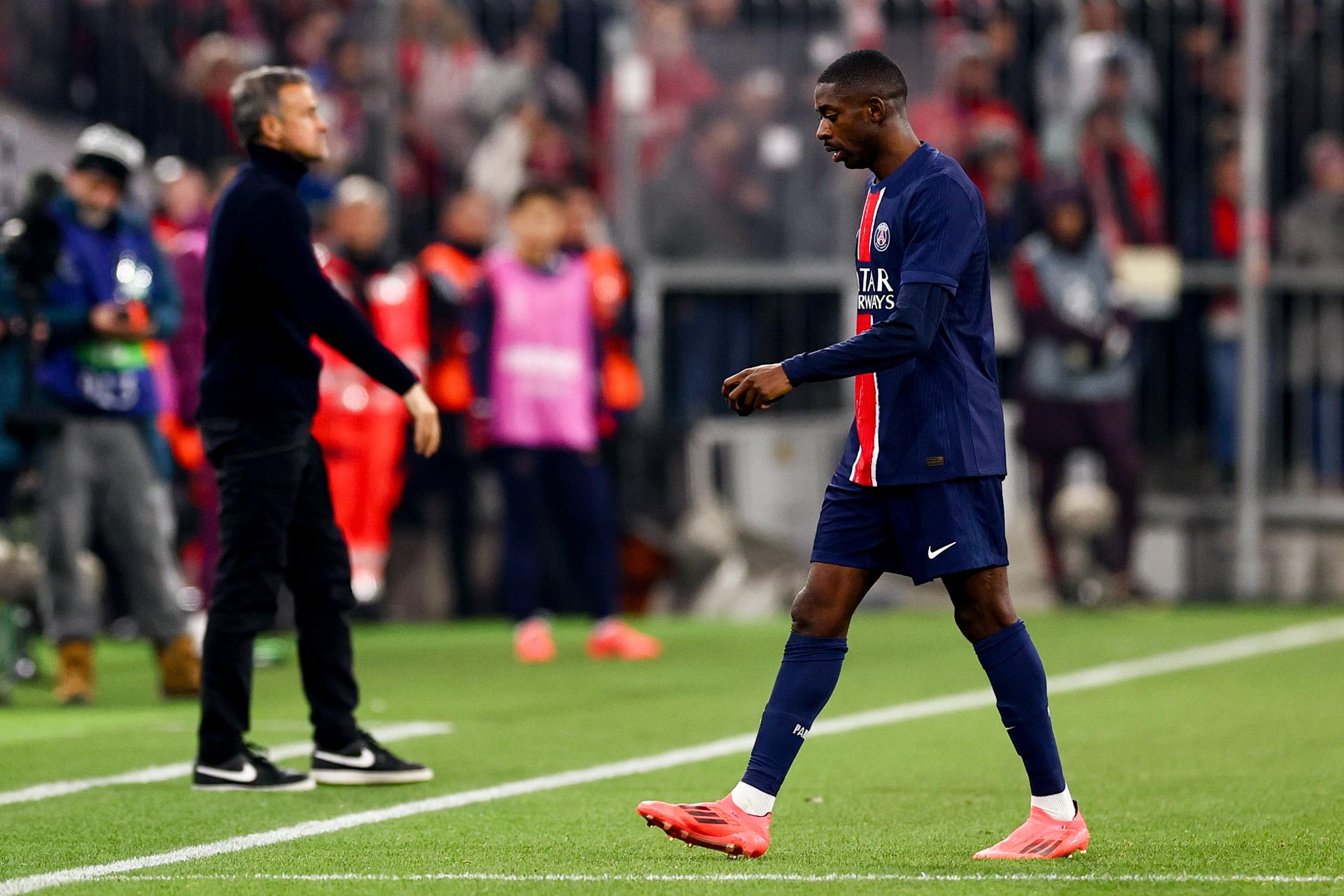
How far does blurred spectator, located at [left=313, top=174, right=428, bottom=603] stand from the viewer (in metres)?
13.6

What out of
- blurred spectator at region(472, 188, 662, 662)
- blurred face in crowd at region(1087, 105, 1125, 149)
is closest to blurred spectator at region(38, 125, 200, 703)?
blurred spectator at region(472, 188, 662, 662)

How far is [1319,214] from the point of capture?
51.9 ft

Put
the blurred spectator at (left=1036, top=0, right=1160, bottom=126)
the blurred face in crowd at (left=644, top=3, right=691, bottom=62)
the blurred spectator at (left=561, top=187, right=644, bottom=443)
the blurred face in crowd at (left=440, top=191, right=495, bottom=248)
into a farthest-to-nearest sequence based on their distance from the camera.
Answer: the blurred spectator at (left=1036, top=0, right=1160, bottom=126)
the blurred face in crowd at (left=644, top=3, right=691, bottom=62)
the blurred face in crowd at (left=440, top=191, right=495, bottom=248)
the blurred spectator at (left=561, top=187, right=644, bottom=443)

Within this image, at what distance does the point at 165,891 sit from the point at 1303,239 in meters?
11.9

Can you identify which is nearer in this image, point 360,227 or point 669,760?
point 669,760

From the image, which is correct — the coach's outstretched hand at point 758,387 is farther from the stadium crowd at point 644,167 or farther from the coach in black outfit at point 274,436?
the stadium crowd at point 644,167

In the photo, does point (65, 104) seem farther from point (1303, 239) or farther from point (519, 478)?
point (1303, 239)

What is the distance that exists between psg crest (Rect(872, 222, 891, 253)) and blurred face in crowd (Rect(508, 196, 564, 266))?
20.4 ft

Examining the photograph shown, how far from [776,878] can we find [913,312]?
1.34 metres

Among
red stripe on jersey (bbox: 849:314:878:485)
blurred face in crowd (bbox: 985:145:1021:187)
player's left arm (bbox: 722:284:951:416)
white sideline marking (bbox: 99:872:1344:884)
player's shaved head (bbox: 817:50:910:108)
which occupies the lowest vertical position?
white sideline marking (bbox: 99:872:1344:884)

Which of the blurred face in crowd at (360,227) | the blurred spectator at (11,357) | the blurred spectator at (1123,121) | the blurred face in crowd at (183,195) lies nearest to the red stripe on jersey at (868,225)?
the blurred spectator at (11,357)

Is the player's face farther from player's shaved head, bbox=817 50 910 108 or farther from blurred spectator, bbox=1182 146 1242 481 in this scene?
blurred spectator, bbox=1182 146 1242 481

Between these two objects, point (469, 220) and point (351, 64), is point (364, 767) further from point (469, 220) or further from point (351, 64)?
point (351, 64)

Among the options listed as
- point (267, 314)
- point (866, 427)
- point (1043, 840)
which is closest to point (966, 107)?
point (267, 314)
